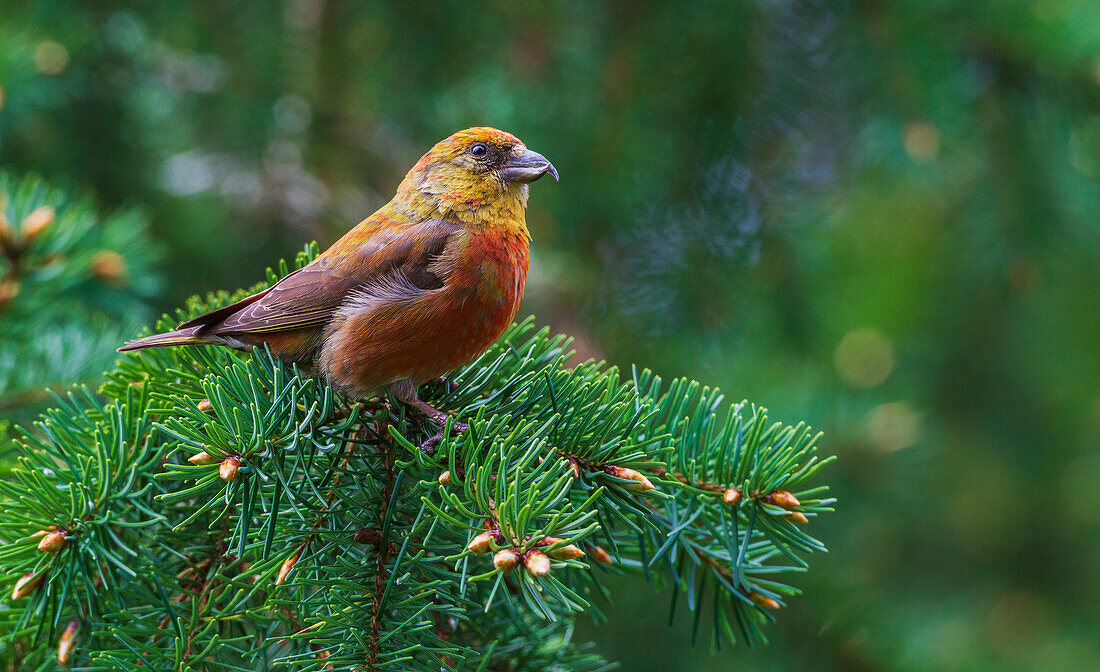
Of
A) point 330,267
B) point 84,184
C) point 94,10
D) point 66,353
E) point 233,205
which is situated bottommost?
point 66,353

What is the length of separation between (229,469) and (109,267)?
5.27 ft

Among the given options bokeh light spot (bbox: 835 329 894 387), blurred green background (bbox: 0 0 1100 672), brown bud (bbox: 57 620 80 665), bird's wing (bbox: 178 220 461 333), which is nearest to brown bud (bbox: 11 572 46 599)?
brown bud (bbox: 57 620 80 665)

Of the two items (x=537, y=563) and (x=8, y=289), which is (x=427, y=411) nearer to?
(x=537, y=563)

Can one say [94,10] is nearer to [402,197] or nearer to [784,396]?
[402,197]

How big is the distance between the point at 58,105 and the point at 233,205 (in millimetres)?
1241

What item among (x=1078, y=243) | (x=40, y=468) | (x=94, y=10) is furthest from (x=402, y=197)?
(x=1078, y=243)

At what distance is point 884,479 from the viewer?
3.82m

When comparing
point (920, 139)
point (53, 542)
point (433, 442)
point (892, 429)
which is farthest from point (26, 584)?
point (920, 139)

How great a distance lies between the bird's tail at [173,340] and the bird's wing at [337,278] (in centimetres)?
2

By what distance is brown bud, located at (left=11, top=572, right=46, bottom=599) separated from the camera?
157 cm

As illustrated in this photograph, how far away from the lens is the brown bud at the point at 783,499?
1.63 m

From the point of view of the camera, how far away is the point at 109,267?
271 cm

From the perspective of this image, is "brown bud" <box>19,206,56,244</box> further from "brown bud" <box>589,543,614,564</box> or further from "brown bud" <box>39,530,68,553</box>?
"brown bud" <box>589,543,614,564</box>

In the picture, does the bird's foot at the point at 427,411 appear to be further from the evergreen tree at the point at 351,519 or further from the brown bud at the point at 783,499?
Answer: the brown bud at the point at 783,499
